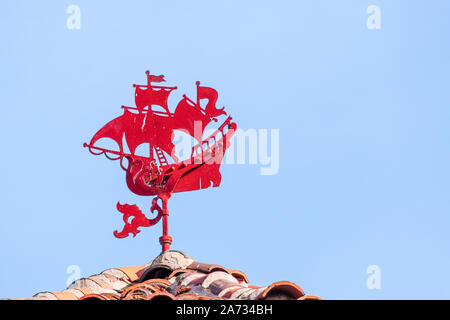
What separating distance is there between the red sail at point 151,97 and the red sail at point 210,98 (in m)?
0.78

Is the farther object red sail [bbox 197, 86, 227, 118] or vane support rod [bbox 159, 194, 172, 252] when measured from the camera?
red sail [bbox 197, 86, 227, 118]

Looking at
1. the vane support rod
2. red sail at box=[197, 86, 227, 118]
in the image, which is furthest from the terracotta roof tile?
red sail at box=[197, 86, 227, 118]

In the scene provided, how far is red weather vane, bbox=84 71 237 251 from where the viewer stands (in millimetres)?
27297

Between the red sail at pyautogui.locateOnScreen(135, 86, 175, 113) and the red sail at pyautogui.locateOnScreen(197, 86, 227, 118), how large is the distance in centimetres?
78

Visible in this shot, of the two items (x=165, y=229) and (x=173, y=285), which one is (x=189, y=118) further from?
(x=173, y=285)

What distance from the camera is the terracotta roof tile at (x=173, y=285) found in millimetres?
22172

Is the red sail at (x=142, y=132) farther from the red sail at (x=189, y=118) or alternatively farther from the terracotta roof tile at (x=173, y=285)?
the terracotta roof tile at (x=173, y=285)

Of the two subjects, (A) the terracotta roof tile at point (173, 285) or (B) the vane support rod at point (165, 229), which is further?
(B) the vane support rod at point (165, 229)

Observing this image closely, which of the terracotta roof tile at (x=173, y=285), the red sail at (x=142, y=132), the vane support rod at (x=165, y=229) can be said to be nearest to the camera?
the terracotta roof tile at (x=173, y=285)

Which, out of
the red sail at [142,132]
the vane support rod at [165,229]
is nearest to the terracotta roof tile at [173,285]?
the vane support rod at [165,229]

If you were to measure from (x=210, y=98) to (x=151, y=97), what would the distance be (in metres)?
1.30

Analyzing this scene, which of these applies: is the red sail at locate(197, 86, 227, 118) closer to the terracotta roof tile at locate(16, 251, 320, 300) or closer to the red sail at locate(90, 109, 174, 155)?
the red sail at locate(90, 109, 174, 155)
